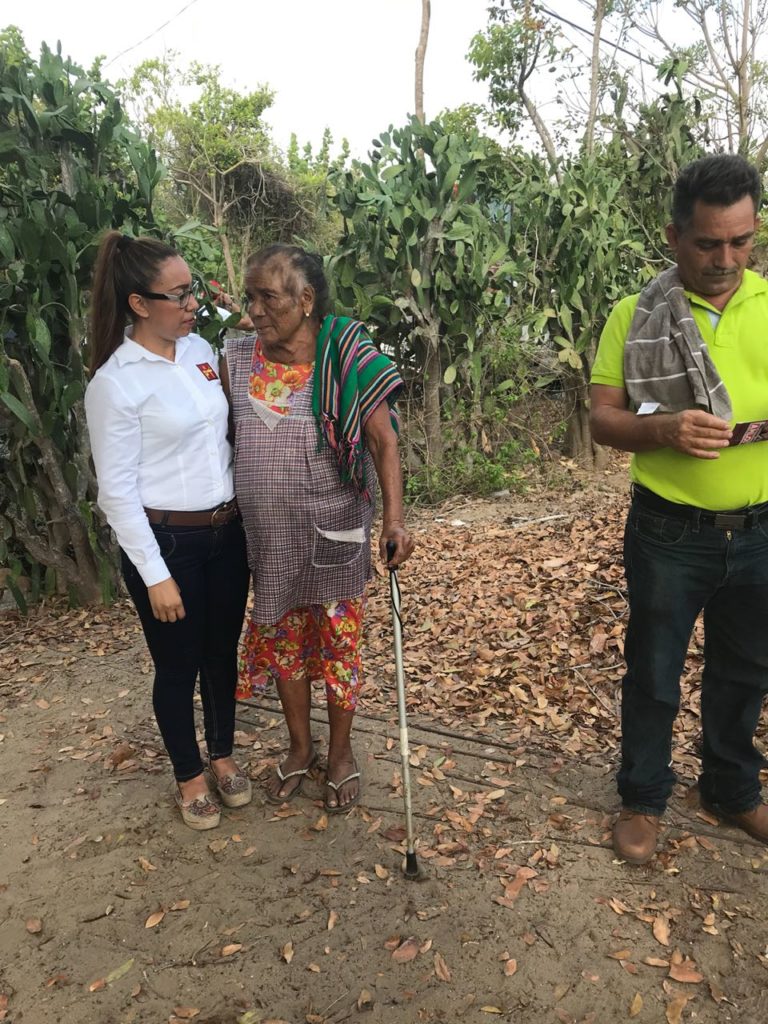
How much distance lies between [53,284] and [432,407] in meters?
3.36

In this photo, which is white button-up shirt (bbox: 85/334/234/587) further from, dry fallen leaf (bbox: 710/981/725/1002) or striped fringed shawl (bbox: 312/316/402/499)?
dry fallen leaf (bbox: 710/981/725/1002)

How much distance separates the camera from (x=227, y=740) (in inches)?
110

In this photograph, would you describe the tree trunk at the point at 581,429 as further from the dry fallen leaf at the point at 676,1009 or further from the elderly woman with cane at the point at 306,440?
the dry fallen leaf at the point at 676,1009

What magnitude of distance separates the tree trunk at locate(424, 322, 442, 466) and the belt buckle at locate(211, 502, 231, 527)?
4311mm

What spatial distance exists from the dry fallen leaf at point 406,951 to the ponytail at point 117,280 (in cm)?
195

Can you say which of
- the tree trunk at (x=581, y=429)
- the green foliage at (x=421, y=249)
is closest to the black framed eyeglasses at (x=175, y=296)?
the green foliage at (x=421, y=249)

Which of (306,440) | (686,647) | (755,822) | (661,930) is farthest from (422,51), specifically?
(661,930)

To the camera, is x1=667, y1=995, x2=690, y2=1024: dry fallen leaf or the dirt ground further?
the dirt ground

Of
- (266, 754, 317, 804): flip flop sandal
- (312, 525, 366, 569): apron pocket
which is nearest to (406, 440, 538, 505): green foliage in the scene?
(266, 754, 317, 804): flip flop sandal

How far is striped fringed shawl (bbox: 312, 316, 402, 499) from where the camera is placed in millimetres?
2367

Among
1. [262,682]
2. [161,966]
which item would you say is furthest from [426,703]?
[161,966]

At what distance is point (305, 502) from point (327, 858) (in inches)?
47.3

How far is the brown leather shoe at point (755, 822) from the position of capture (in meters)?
2.40

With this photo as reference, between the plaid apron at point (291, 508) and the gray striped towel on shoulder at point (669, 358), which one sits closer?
the gray striped towel on shoulder at point (669, 358)
